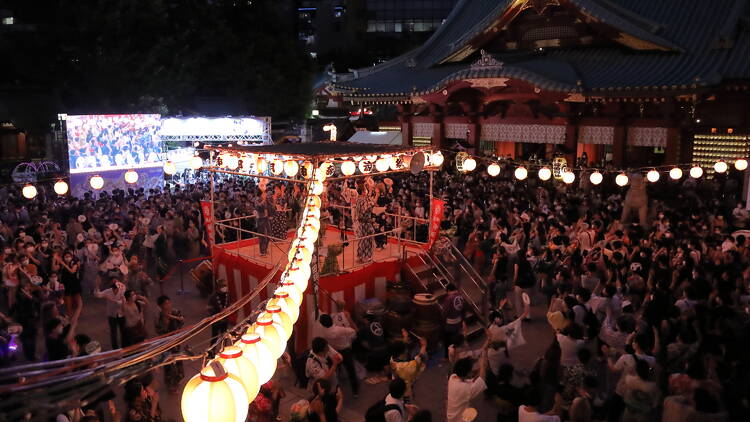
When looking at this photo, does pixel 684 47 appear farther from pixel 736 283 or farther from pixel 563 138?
pixel 736 283

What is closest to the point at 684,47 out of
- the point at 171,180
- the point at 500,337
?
the point at 500,337

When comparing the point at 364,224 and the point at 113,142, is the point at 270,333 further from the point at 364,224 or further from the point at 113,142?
the point at 113,142

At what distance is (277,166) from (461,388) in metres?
6.12

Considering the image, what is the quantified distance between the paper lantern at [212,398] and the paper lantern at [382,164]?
820 centimetres

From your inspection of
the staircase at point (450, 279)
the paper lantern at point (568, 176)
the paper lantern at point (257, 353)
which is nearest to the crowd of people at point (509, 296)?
the staircase at point (450, 279)

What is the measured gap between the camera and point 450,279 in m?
12.5

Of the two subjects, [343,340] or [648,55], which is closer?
[343,340]

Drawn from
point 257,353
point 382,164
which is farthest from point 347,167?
point 257,353

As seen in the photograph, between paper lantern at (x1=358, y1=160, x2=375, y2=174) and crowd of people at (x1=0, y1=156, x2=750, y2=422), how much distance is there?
677 millimetres

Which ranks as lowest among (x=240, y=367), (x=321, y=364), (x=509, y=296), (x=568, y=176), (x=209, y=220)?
(x=509, y=296)

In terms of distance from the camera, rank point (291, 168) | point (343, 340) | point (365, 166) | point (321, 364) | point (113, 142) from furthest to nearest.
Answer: point (113, 142) → point (365, 166) → point (291, 168) → point (343, 340) → point (321, 364)

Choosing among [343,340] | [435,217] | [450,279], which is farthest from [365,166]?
[343,340]

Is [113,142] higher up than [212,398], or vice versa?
[113,142]

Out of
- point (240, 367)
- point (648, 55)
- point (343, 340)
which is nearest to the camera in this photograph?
point (240, 367)
